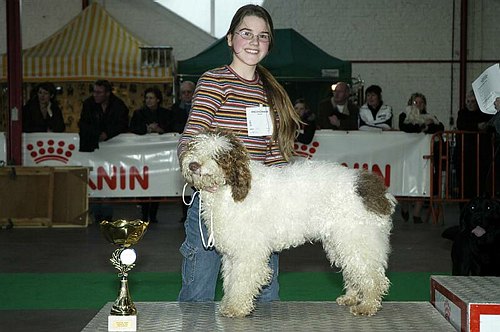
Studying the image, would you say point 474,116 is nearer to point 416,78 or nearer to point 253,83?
point 416,78

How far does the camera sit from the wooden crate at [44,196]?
34.7 feet

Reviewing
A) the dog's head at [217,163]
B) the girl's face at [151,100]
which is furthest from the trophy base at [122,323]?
the girl's face at [151,100]

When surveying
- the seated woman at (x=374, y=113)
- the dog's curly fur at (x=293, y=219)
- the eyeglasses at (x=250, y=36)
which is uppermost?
the eyeglasses at (x=250, y=36)

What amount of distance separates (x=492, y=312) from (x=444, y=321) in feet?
0.96

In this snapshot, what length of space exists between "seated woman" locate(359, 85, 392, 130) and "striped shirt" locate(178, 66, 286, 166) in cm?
801

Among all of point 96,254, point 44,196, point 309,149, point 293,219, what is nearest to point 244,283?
point 293,219

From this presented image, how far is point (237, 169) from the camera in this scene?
11.0 feet

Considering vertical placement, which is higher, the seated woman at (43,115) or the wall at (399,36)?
the wall at (399,36)

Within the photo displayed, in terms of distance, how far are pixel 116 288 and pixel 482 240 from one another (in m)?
2.95

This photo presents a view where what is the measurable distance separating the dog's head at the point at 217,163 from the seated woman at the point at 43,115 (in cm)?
853

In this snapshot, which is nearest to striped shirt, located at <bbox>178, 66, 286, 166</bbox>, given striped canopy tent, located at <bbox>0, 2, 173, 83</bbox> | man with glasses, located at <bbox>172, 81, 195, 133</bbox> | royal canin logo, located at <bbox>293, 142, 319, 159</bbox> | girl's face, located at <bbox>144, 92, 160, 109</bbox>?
royal canin logo, located at <bbox>293, 142, 319, 159</bbox>

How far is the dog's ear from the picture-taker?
3316 millimetres

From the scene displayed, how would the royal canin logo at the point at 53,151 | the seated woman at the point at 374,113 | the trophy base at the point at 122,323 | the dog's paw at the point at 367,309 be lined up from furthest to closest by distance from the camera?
1. the seated woman at the point at 374,113
2. the royal canin logo at the point at 53,151
3. the dog's paw at the point at 367,309
4. the trophy base at the point at 122,323

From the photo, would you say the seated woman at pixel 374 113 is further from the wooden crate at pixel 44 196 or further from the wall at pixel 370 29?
the wall at pixel 370 29
